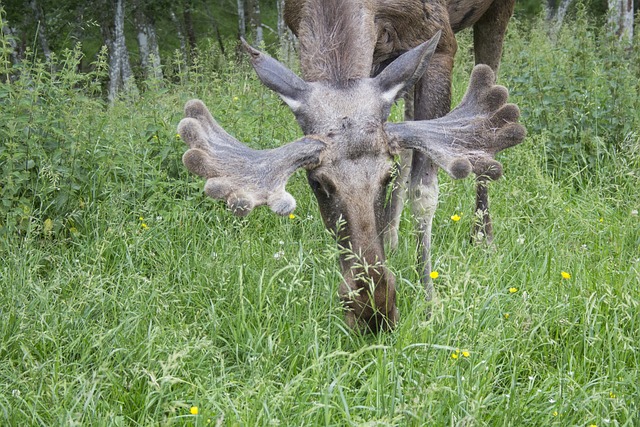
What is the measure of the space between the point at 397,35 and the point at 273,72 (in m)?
1.29

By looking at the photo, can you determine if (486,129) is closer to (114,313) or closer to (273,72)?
(273,72)

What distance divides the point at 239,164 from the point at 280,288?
684 millimetres

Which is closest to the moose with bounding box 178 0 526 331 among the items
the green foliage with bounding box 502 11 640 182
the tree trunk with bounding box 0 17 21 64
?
the tree trunk with bounding box 0 17 21 64

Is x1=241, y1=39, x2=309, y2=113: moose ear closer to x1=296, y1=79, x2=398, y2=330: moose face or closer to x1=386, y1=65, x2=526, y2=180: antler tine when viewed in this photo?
x1=296, y1=79, x2=398, y2=330: moose face

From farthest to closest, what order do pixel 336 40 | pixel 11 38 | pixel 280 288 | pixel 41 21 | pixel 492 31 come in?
pixel 41 21 → pixel 492 31 → pixel 11 38 → pixel 336 40 → pixel 280 288

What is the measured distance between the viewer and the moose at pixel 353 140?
375cm

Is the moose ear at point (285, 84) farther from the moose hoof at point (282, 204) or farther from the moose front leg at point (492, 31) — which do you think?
the moose front leg at point (492, 31)

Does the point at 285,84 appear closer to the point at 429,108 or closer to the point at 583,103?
the point at 429,108

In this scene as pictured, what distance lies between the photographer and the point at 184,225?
540 centimetres

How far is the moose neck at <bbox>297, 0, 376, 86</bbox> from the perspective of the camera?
4395mm

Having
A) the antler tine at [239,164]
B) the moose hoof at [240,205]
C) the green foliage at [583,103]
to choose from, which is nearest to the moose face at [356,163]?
the antler tine at [239,164]

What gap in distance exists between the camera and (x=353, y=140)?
392 centimetres

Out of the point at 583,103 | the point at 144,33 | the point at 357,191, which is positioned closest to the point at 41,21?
the point at 144,33

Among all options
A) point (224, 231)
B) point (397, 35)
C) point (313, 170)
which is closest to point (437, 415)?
point (313, 170)
